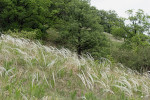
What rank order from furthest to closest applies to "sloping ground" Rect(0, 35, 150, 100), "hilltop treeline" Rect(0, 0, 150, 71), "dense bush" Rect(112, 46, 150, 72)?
"hilltop treeline" Rect(0, 0, 150, 71), "dense bush" Rect(112, 46, 150, 72), "sloping ground" Rect(0, 35, 150, 100)

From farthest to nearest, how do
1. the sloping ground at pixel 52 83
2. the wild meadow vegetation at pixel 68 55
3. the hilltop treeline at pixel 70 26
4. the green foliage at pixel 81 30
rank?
the green foliage at pixel 81 30 < the hilltop treeline at pixel 70 26 < the wild meadow vegetation at pixel 68 55 < the sloping ground at pixel 52 83

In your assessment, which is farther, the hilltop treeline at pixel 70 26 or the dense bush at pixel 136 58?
the hilltop treeline at pixel 70 26

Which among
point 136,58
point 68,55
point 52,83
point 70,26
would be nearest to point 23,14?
point 70,26

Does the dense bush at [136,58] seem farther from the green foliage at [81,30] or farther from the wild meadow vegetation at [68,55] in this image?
the green foliage at [81,30]

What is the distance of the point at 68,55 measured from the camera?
4.80 metres

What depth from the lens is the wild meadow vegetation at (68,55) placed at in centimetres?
318

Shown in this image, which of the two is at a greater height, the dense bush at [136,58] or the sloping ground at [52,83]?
the sloping ground at [52,83]

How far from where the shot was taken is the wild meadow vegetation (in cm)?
318

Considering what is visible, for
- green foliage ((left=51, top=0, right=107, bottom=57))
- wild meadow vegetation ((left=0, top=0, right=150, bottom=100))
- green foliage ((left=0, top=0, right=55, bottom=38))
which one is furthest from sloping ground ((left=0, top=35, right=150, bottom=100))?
green foliage ((left=0, top=0, right=55, bottom=38))

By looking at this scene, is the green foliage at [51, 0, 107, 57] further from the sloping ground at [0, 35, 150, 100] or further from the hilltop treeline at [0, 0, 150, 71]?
the sloping ground at [0, 35, 150, 100]

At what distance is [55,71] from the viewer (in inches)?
145

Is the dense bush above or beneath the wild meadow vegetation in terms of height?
beneath

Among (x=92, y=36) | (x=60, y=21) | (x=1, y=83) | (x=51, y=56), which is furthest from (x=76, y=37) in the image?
(x=1, y=83)

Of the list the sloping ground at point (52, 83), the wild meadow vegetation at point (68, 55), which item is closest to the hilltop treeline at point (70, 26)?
the wild meadow vegetation at point (68, 55)
